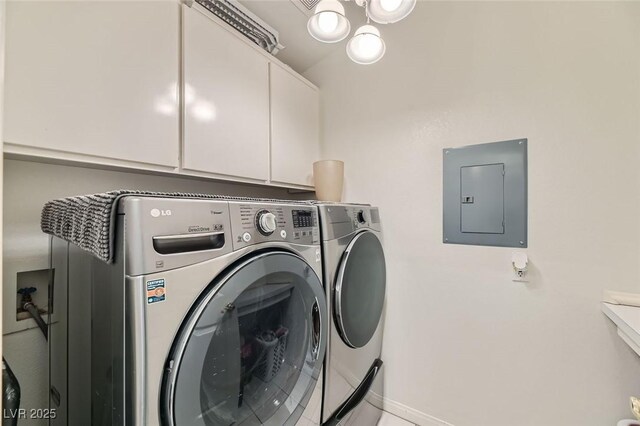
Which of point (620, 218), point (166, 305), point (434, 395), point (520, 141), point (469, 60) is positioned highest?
point (469, 60)

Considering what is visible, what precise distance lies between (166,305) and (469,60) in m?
1.79

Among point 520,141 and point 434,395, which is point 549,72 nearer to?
point 520,141

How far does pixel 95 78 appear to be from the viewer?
2.98 feet

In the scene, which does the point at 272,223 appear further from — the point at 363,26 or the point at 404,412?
the point at 404,412

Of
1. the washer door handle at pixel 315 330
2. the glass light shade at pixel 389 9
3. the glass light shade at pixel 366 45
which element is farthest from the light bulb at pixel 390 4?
the washer door handle at pixel 315 330

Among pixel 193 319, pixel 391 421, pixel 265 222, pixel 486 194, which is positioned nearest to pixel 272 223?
pixel 265 222

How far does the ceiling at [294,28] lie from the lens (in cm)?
144

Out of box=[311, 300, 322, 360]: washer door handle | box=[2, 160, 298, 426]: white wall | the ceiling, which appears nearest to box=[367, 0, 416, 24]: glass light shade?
the ceiling

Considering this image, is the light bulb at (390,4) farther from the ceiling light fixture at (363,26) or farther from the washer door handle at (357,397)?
the washer door handle at (357,397)

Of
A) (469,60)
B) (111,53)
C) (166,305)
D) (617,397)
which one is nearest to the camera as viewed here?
(166,305)

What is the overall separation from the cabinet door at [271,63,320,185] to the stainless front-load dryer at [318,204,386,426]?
1.77 feet

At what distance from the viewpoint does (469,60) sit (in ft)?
4.68

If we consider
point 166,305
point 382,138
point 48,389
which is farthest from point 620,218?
point 48,389

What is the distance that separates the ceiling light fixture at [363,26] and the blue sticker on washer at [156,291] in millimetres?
1010
